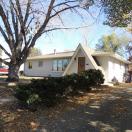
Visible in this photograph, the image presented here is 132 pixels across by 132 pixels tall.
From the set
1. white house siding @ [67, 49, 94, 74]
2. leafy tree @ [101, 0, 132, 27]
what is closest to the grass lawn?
leafy tree @ [101, 0, 132, 27]

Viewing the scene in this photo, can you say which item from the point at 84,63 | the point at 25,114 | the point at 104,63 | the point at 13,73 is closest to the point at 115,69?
the point at 104,63

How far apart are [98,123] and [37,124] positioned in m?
2.17

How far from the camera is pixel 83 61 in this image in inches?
1098

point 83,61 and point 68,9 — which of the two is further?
point 83,61

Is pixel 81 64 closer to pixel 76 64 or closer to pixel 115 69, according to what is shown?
pixel 76 64

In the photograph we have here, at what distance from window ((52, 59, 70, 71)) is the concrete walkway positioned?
67.5ft

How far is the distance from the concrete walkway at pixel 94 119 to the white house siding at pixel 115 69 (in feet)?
51.9

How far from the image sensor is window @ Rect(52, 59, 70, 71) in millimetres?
33125

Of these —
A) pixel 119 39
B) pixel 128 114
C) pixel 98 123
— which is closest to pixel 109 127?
pixel 98 123

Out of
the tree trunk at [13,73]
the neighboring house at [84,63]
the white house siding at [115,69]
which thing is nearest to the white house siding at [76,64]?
the neighboring house at [84,63]

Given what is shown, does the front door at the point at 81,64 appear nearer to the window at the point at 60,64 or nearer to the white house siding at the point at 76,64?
the white house siding at the point at 76,64

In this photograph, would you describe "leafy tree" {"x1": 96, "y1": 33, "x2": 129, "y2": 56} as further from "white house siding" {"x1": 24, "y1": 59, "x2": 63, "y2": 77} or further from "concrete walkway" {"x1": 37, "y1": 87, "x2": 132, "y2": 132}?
"concrete walkway" {"x1": 37, "y1": 87, "x2": 132, "y2": 132}

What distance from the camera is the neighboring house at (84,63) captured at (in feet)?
89.9

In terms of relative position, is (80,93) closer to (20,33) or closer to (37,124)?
(37,124)
